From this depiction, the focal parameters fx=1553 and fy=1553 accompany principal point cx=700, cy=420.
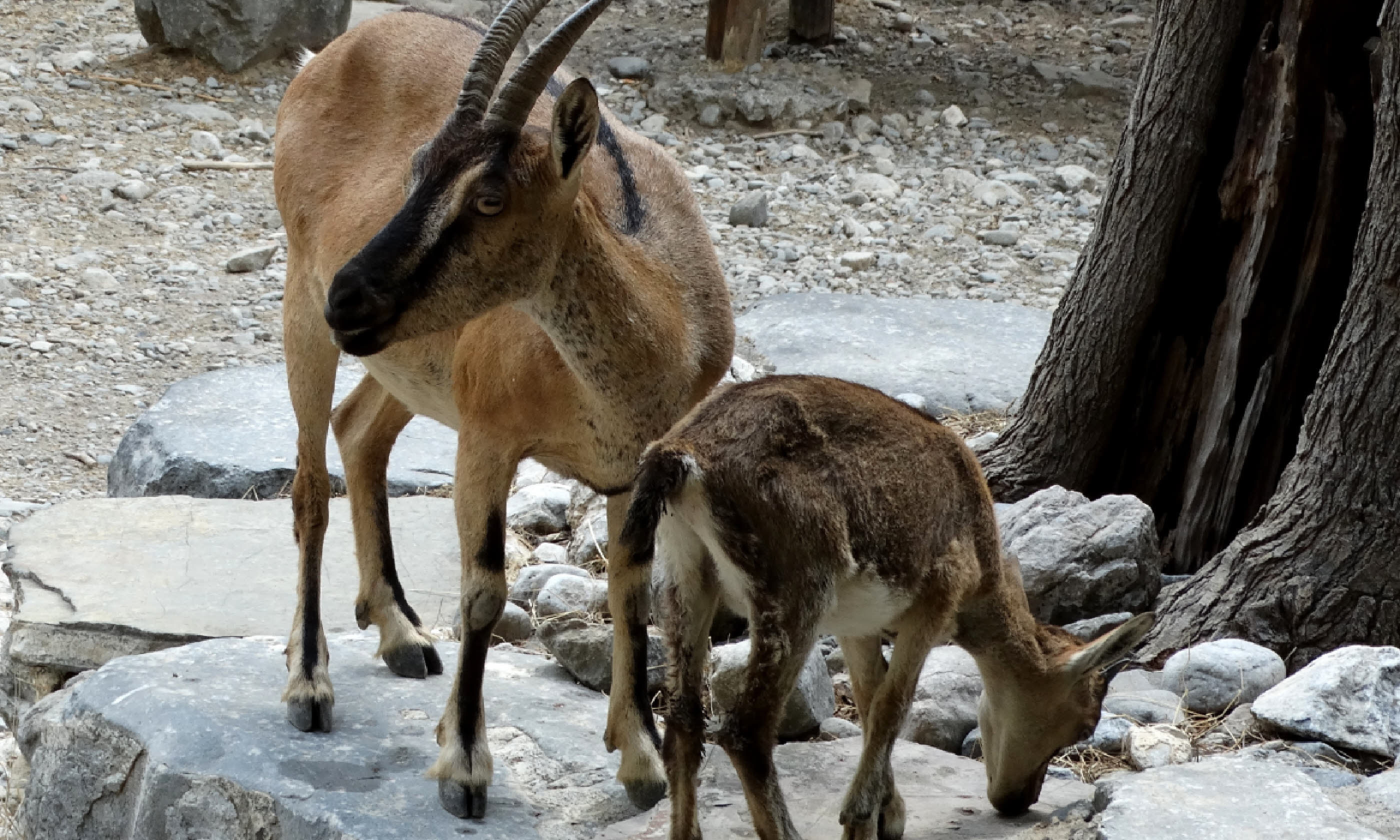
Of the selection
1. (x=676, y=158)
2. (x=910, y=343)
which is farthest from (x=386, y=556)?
(x=676, y=158)

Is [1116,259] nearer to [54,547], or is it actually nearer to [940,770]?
[940,770]

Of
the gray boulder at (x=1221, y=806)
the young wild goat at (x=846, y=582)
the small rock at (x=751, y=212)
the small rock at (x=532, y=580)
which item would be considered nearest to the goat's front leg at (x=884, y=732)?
the young wild goat at (x=846, y=582)

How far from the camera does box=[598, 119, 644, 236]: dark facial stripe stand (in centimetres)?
436

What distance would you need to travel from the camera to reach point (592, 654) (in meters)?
5.01

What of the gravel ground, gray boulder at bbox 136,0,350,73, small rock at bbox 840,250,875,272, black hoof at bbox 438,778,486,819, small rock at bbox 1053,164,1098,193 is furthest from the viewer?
gray boulder at bbox 136,0,350,73

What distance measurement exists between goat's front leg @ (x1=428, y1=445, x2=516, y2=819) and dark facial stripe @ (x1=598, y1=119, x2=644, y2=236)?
0.74 metres

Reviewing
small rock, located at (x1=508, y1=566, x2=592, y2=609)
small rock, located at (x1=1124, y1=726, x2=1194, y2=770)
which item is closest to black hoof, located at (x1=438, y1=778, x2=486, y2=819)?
small rock, located at (x1=508, y1=566, x2=592, y2=609)

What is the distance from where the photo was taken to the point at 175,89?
12.4 metres

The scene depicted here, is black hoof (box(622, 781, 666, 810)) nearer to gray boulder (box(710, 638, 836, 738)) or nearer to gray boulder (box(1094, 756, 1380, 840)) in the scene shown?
gray boulder (box(710, 638, 836, 738))

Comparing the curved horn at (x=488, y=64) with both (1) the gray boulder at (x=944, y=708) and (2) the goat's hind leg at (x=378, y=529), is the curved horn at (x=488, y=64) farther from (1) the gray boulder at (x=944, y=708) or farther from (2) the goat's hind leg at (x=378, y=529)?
(1) the gray boulder at (x=944, y=708)

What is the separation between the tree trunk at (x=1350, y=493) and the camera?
4.82 meters

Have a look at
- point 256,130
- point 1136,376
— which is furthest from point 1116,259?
point 256,130

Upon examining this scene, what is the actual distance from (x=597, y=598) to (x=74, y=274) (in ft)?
18.6

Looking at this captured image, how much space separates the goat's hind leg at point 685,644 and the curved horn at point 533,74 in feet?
3.54
